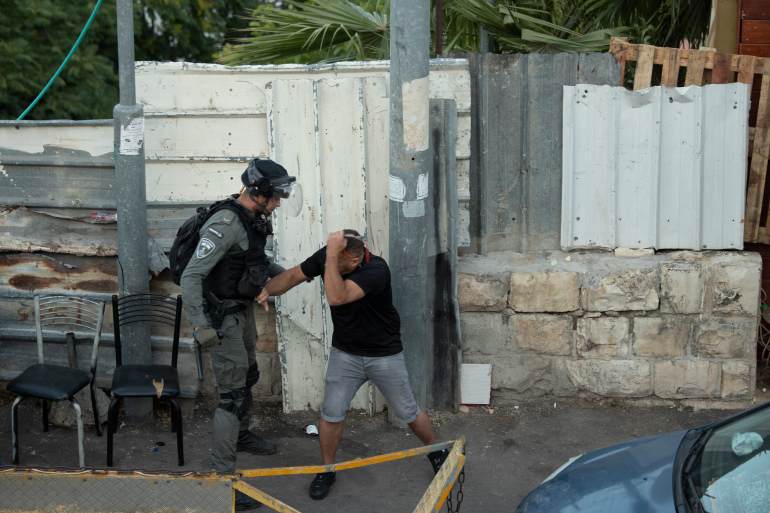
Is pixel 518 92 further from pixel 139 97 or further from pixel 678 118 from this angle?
pixel 139 97

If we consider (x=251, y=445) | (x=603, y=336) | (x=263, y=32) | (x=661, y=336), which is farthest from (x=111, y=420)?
(x=263, y=32)

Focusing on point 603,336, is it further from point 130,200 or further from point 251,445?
point 130,200

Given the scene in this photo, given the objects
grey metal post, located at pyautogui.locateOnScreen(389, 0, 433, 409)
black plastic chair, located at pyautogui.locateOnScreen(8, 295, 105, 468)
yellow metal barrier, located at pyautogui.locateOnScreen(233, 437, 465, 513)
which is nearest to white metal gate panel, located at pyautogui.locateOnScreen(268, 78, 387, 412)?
grey metal post, located at pyautogui.locateOnScreen(389, 0, 433, 409)

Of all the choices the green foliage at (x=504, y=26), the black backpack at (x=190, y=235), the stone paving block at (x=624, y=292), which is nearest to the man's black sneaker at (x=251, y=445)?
the black backpack at (x=190, y=235)

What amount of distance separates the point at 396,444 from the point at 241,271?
1.75 metres

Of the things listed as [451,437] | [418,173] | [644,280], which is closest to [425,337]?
[451,437]

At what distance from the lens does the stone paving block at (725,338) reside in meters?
5.59

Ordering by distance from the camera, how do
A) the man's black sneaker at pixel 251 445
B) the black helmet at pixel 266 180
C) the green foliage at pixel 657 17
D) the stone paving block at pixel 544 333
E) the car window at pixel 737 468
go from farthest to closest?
the green foliage at pixel 657 17, the stone paving block at pixel 544 333, the man's black sneaker at pixel 251 445, the black helmet at pixel 266 180, the car window at pixel 737 468

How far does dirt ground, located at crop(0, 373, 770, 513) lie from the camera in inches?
187

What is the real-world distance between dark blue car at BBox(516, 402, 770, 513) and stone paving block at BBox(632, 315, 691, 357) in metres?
2.01

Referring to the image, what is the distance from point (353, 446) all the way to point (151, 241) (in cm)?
213

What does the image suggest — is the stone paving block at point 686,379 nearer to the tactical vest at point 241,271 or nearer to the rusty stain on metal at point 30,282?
the tactical vest at point 241,271

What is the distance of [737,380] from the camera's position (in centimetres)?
568

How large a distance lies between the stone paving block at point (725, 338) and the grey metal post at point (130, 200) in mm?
4157
